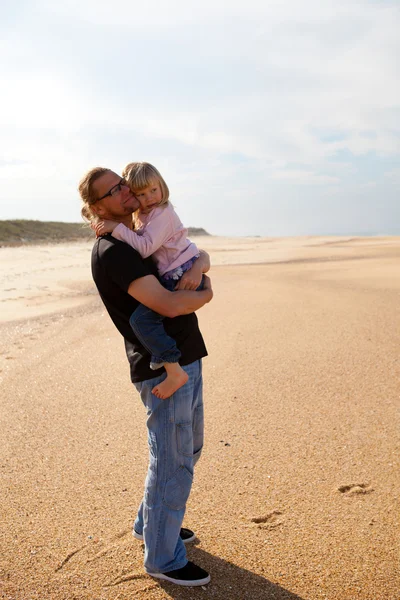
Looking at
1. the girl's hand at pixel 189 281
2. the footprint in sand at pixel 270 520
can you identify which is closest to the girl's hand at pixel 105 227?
the girl's hand at pixel 189 281

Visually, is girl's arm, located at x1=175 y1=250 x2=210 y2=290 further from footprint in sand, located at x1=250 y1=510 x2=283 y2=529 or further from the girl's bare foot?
footprint in sand, located at x1=250 y1=510 x2=283 y2=529

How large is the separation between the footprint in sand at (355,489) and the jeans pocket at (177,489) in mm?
1423

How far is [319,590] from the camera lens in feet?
9.55

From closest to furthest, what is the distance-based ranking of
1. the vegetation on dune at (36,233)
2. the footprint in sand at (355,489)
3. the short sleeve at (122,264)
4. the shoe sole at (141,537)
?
the short sleeve at (122,264)
the shoe sole at (141,537)
the footprint in sand at (355,489)
the vegetation on dune at (36,233)

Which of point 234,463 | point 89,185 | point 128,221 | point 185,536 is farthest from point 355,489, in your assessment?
point 89,185

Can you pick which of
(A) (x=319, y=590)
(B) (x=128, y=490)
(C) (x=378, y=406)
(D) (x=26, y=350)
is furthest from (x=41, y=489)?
(D) (x=26, y=350)

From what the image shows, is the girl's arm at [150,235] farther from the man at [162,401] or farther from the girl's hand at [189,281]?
the girl's hand at [189,281]

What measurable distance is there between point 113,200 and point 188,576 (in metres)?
1.87

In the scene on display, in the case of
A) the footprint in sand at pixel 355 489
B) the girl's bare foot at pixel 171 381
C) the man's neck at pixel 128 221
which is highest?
the man's neck at pixel 128 221

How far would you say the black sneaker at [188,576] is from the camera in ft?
9.53

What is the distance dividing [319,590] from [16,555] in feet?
5.31

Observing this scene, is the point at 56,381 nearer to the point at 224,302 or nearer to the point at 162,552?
the point at 162,552

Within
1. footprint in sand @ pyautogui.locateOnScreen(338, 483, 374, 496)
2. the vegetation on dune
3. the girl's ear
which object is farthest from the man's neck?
the vegetation on dune

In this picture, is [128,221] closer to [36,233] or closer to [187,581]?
[187,581]
